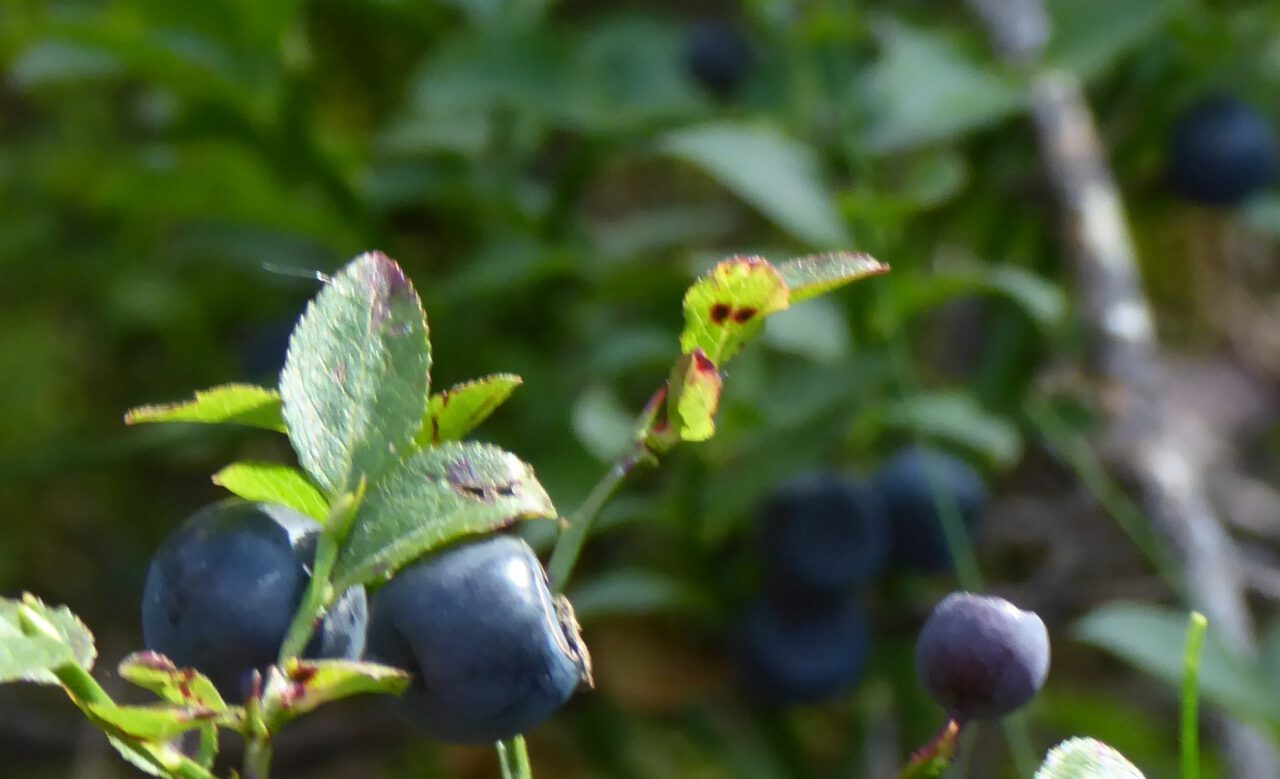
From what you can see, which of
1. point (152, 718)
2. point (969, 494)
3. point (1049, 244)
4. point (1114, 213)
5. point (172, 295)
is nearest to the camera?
point (152, 718)

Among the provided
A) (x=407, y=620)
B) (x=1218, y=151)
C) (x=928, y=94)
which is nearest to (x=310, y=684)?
(x=407, y=620)

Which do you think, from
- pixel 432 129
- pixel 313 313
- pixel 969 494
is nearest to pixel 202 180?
pixel 432 129

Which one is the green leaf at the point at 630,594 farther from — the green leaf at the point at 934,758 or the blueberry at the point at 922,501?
the green leaf at the point at 934,758

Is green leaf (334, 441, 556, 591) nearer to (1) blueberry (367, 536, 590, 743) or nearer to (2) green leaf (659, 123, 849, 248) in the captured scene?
(1) blueberry (367, 536, 590, 743)

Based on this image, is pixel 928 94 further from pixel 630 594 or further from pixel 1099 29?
pixel 630 594

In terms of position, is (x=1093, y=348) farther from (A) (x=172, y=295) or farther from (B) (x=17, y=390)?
(B) (x=17, y=390)

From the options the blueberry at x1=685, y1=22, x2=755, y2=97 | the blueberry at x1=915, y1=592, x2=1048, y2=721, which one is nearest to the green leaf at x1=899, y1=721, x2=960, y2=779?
the blueberry at x1=915, y1=592, x2=1048, y2=721
